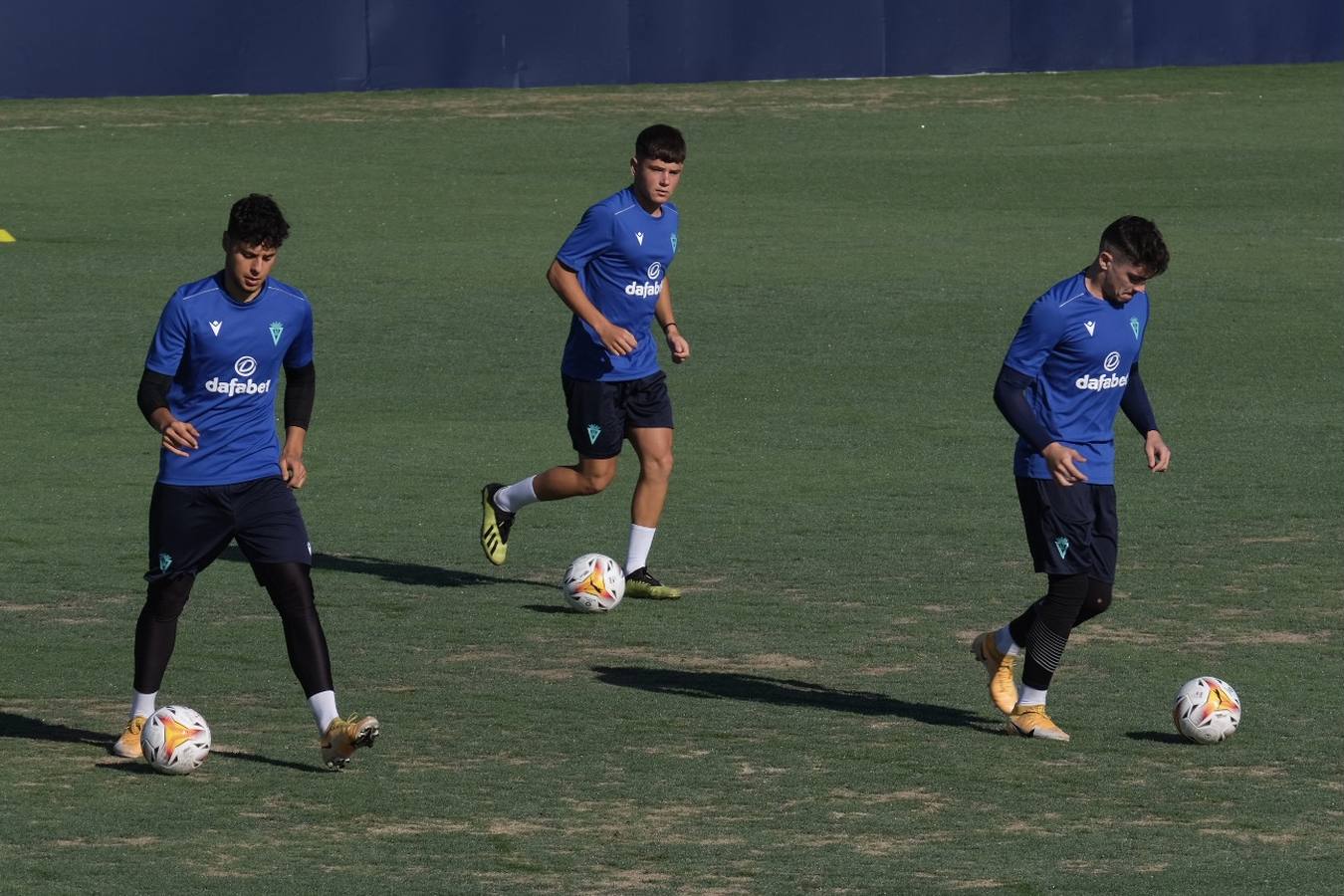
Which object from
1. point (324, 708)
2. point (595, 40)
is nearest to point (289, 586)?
point (324, 708)

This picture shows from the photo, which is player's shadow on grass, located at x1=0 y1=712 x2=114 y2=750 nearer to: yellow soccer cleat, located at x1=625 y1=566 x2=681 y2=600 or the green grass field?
the green grass field

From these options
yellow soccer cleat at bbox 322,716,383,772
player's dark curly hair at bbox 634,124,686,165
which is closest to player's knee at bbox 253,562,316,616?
yellow soccer cleat at bbox 322,716,383,772

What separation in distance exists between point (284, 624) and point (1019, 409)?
2935 millimetres

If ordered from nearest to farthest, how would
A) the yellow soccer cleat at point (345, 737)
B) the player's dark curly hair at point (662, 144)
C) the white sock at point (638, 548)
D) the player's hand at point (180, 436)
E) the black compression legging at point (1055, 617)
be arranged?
the yellow soccer cleat at point (345, 737) < the player's hand at point (180, 436) < the black compression legging at point (1055, 617) < the player's dark curly hair at point (662, 144) < the white sock at point (638, 548)

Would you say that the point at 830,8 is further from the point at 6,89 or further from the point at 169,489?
the point at 169,489

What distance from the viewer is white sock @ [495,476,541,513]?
515 inches

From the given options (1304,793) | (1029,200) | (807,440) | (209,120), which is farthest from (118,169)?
(1304,793)

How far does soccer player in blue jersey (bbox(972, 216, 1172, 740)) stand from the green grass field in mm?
514

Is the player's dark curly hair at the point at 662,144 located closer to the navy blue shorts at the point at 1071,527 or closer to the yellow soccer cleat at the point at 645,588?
the yellow soccer cleat at the point at 645,588

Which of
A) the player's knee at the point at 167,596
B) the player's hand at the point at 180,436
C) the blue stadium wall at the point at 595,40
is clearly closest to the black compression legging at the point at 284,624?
the player's knee at the point at 167,596

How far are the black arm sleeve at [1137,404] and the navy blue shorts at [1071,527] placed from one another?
523mm

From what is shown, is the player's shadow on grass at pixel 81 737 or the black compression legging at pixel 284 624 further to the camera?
the player's shadow on grass at pixel 81 737

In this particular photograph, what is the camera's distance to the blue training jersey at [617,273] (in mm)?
12516

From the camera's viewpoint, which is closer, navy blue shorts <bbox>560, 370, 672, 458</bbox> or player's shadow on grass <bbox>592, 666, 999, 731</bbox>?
player's shadow on grass <bbox>592, 666, 999, 731</bbox>
